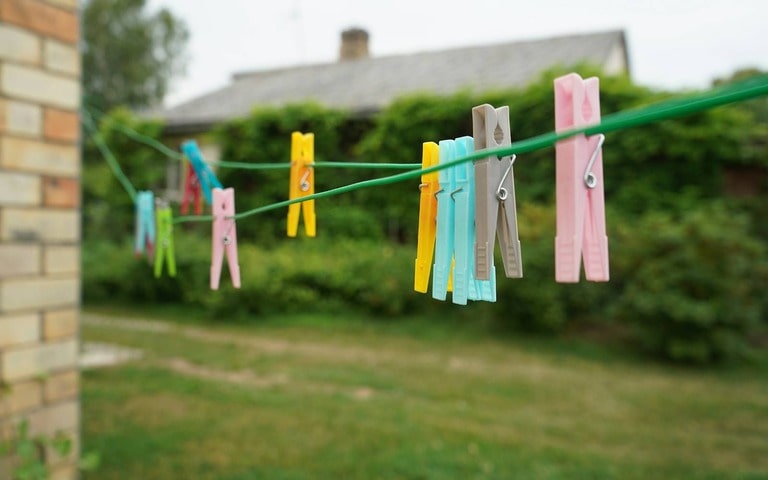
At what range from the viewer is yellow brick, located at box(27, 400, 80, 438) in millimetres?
2064

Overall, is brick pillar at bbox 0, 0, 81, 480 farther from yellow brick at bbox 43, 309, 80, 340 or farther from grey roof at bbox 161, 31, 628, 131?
grey roof at bbox 161, 31, 628, 131

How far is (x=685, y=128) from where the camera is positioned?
6.98 meters

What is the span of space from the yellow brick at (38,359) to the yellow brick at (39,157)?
A: 66 centimetres

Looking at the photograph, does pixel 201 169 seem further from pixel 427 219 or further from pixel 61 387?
pixel 61 387

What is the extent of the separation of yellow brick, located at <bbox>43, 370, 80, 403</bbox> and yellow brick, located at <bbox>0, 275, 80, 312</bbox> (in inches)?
11.1

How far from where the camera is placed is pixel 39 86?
80.2 inches

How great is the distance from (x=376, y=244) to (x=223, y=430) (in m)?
5.43

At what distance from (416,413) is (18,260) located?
8.13 ft

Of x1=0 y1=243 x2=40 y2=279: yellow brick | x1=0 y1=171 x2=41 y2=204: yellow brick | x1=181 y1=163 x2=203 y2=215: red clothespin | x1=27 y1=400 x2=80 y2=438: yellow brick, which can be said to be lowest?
x1=27 y1=400 x2=80 y2=438: yellow brick

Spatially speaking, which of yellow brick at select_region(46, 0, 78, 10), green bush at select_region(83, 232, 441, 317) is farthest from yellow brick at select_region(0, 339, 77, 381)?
green bush at select_region(83, 232, 441, 317)

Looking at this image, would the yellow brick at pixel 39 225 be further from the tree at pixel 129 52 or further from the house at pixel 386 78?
the tree at pixel 129 52

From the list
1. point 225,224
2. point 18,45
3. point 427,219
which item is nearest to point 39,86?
point 18,45

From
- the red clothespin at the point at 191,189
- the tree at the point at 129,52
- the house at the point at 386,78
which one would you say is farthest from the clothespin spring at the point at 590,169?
the tree at the point at 129,52

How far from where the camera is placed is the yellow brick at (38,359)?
1932 millimetres
